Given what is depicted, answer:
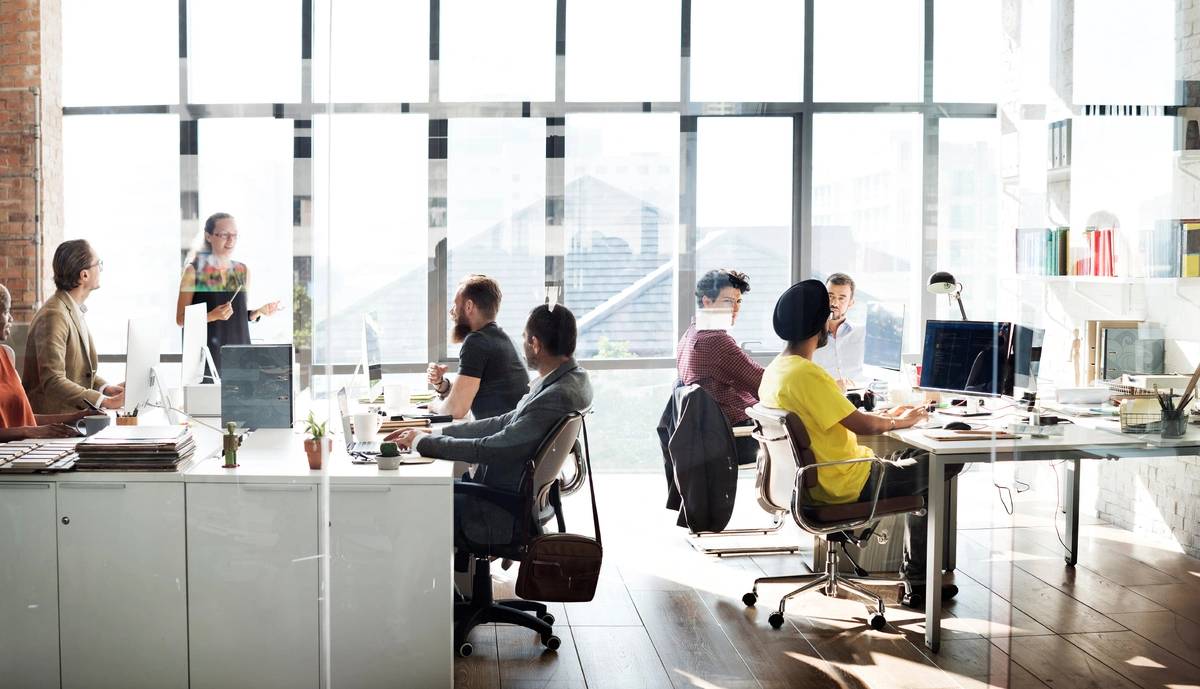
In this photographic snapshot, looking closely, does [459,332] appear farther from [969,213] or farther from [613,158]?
[969,213]

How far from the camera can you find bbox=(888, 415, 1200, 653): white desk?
9.74ft

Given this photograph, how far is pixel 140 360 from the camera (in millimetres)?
2824

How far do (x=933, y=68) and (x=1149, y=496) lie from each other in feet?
5.62

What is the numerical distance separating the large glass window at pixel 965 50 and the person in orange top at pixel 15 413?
3.04 meters

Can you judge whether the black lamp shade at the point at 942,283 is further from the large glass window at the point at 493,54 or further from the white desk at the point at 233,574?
the white desk at the point at 233,574

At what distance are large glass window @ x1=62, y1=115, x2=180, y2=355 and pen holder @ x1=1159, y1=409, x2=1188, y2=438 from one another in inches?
110

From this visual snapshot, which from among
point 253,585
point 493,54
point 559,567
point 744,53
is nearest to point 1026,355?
point 744,53

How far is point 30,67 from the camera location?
276 cm

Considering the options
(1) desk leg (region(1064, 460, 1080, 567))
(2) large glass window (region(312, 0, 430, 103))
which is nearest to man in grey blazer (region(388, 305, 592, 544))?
(2) large glass window (region(312, 0, 430, 103))

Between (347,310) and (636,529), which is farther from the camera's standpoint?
(636,529)

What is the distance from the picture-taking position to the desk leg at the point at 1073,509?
120 inches

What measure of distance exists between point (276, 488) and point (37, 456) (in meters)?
0.63

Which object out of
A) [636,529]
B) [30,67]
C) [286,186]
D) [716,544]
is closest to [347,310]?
[286,186]

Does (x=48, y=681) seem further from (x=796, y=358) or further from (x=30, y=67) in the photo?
(x=796, y=358)
